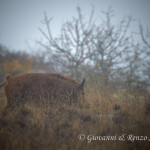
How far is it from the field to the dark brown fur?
23 centimetres

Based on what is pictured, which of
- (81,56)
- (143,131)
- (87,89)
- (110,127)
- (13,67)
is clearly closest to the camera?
(143,131)

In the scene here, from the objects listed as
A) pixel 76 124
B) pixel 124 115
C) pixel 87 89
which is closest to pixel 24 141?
pixel 76 124

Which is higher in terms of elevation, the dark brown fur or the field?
the dark brown fur

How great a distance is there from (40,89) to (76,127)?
1.59 meters

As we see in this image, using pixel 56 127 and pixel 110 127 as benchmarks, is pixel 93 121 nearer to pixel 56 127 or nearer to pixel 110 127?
pixel 110 127

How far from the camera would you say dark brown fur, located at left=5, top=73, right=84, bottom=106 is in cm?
378

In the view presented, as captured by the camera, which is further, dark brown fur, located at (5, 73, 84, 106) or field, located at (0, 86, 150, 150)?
dark brown fur, located at (5, 73, 84, 106)

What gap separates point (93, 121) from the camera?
324cm

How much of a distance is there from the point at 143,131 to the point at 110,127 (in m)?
0.62

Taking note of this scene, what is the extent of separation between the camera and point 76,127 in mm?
2916

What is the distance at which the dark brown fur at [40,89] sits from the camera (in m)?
3.78

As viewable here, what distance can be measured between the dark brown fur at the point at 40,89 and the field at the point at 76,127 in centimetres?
23

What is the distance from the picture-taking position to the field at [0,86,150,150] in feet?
7.72

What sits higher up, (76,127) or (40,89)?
(40,89)
